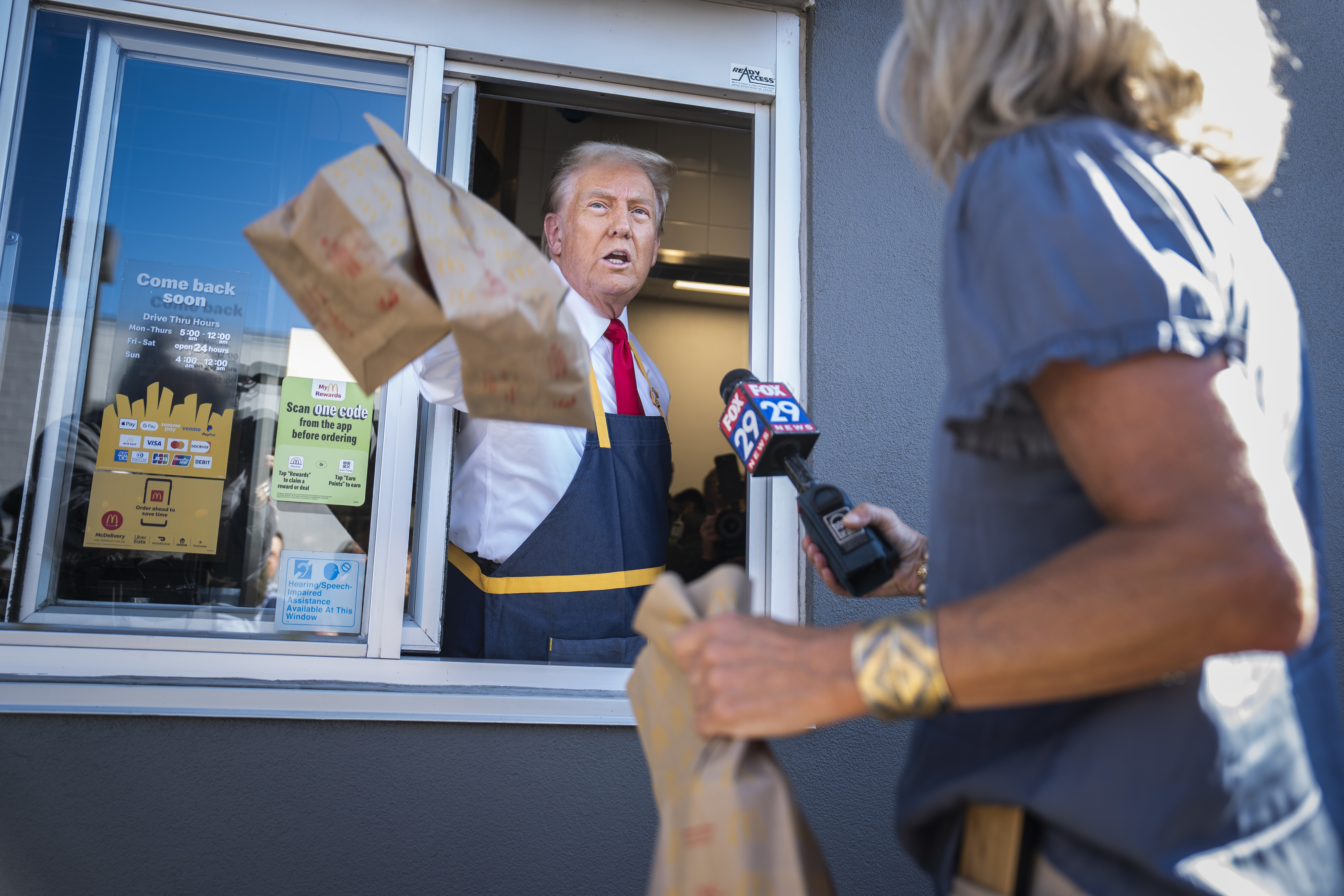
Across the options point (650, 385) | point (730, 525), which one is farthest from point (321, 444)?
point (730, 525)

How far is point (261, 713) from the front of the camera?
1.92 m

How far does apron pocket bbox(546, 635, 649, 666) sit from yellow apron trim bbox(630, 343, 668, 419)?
0.82 metres

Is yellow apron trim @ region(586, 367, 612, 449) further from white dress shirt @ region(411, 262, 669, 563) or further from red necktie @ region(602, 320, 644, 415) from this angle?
red necktie @ region(602, 320, 644, 415)

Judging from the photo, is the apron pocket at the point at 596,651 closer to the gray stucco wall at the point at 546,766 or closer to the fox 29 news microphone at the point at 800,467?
the gray stucco wall at the point at 546,766

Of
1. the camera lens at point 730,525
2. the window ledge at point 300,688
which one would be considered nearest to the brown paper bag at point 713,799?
the window ledge at point 300,688

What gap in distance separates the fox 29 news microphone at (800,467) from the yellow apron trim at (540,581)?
0.98 meters

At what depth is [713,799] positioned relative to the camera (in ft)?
2.77

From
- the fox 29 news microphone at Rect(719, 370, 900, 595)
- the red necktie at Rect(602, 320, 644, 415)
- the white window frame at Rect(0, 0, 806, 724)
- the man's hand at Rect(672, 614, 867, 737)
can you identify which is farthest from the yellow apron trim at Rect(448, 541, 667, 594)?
the man's hand at Rect(672, 614, 867, 737)

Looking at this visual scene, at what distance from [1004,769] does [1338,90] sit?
2.89 meters

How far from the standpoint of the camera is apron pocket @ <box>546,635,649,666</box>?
7.96 ft

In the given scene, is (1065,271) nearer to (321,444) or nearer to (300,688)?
(300,688)

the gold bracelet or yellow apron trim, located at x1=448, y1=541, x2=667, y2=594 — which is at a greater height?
yellow apron trim, located at x1=448, y1=541, x2=667, y2=594

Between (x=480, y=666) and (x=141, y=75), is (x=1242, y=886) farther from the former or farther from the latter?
(x=141, y=75)

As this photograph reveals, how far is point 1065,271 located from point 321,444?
1890mm
